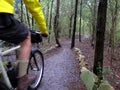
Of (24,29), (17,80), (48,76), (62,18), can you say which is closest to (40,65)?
(48,76)

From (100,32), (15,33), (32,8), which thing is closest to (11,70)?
(15,33)

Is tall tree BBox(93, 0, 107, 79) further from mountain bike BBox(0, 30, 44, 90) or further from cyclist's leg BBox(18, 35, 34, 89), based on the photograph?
cyclist's leg BBox(18, 35, 34, 89)

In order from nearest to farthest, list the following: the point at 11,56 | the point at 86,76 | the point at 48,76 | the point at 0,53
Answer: the point at 0,53
the point at 11,56
the point at 86,76
the point at 48,76

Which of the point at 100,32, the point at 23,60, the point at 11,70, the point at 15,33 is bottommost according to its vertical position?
the point at 11,70

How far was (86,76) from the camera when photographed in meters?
6.34

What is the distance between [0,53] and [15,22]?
0.43 m

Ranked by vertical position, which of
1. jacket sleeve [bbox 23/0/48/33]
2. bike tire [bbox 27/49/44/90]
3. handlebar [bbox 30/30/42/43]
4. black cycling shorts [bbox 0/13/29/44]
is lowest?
bike tire [bbox 27/49/44/90]

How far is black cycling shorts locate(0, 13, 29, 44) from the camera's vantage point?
3348 mm

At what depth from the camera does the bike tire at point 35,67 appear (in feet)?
16.3

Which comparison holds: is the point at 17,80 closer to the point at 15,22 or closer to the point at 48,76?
the point at 15,22

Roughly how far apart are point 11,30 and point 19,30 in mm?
111

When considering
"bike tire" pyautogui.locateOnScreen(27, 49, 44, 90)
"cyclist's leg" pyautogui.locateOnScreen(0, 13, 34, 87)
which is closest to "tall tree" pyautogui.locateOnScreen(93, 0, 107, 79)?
"bike tire" pyautogui.locateOnScreen(27, 49, 44, 90)

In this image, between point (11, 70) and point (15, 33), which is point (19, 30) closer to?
point (15, 33)

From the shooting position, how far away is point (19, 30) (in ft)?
11.4
